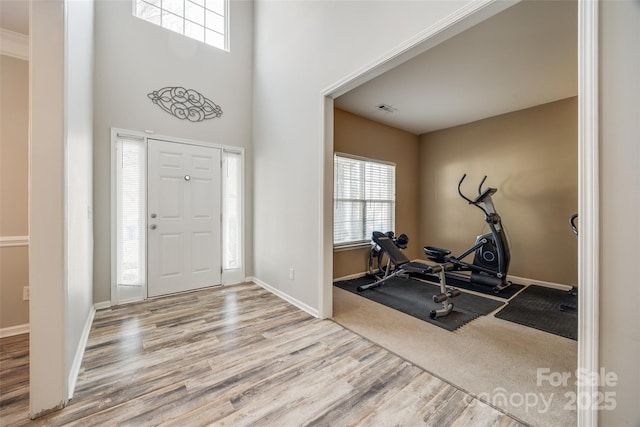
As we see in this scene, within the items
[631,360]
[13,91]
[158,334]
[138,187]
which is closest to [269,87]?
[138,187]

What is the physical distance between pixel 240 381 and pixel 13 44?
12.1 ft

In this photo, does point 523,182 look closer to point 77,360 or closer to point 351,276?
point 351,276

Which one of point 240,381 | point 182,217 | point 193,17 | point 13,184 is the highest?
point 193,17

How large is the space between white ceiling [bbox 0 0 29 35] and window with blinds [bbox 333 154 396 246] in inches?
140

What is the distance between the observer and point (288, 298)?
3.22 metres

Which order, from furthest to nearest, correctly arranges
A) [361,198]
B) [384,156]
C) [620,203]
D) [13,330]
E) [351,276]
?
[384,156] → [361,198] → [351,276] → [13,330] → [620,203]

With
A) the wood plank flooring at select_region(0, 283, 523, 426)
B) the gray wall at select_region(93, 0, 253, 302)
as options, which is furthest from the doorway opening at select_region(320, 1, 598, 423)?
the gray wall at select_region(93, 0, 253, 302)

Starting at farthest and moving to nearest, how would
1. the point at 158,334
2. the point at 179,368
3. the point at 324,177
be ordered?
the point at 324,177, the point at 158,334, the point at 179,368

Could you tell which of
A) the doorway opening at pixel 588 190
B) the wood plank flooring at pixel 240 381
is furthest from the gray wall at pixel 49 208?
the doorway opening at pixel 588 190

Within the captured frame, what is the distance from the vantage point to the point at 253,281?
4.04 meters

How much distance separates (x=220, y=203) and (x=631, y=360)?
4.00 meters

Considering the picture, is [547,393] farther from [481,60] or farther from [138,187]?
[138,187]

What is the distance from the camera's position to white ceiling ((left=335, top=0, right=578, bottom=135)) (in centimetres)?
224

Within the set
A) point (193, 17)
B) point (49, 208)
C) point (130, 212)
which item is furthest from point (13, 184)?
point (193, 17)
